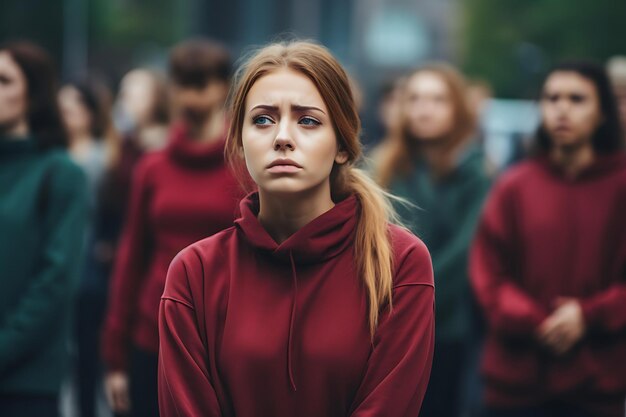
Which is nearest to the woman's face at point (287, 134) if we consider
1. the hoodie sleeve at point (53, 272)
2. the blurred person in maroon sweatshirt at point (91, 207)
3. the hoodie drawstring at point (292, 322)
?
the hoodie drawstring at point (292, 322)

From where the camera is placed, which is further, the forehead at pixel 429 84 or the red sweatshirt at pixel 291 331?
the forehead at pixel 429 84

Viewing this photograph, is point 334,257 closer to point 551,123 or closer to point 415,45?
point 551,123

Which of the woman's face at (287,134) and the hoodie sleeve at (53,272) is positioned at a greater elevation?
the woman's face at (287,134)

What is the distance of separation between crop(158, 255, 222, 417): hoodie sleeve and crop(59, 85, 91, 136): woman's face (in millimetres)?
6031

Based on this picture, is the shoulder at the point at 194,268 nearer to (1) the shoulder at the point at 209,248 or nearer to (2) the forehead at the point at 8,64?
(1) the shoulder at the point at 209,248

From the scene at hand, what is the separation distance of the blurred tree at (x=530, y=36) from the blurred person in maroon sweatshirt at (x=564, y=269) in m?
5.96

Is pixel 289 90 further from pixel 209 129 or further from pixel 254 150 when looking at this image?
pixel 209 129

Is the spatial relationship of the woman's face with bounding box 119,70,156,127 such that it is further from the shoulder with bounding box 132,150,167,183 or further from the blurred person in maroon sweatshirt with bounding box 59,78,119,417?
the shoulder with bounding box 132,150,167,183

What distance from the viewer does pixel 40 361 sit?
17.0ft

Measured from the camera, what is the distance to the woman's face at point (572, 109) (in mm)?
5699

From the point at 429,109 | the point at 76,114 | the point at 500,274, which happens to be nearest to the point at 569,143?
the point at 500,274

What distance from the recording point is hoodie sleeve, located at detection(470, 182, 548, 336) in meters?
5.56

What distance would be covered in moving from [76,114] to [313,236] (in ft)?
20.5

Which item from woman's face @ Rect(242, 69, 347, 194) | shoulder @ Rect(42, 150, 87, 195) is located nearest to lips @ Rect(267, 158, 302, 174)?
woman's face @ Rect(242, 69, 347, 194)
